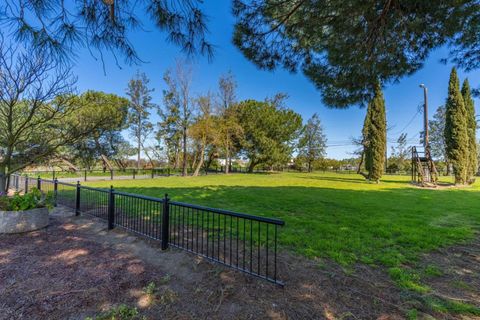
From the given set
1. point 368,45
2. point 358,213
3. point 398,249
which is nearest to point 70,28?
point 368,45

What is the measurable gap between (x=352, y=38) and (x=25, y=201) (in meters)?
6.75

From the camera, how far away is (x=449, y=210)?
6.52 meters

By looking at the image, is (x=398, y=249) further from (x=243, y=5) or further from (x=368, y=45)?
(x=243, y=5)

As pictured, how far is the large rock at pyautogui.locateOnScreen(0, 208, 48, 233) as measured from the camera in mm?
4047

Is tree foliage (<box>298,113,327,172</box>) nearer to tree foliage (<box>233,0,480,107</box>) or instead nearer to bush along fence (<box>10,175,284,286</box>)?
tree foliage (<box>233,0,480,107</box>)

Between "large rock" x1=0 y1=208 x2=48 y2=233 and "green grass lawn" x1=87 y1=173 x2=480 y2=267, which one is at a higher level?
"large rock" x1=0 y1=208 x2=48 y2=233

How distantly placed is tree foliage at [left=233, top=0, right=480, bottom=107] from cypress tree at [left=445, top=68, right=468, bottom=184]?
1259 cm

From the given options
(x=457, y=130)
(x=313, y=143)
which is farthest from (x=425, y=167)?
(x=313, y=143)

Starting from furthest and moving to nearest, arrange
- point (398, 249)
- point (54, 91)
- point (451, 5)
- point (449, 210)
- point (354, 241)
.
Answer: point (449, 210) → point (54, 91) → point (354, 241) → point (398, 249) → point (451, 5)

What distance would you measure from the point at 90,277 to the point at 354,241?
3.93 metres

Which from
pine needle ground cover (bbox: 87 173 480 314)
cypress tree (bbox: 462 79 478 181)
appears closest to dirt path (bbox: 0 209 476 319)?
pine needle ground cover (bbox: 87 173 480 314)

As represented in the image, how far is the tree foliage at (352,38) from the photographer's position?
11.2 feet

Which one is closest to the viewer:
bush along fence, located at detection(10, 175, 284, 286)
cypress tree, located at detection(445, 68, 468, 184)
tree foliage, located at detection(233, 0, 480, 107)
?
bush along fence, located at detection(10, 175, 284, 286)

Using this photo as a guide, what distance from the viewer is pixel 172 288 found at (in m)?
2.45
